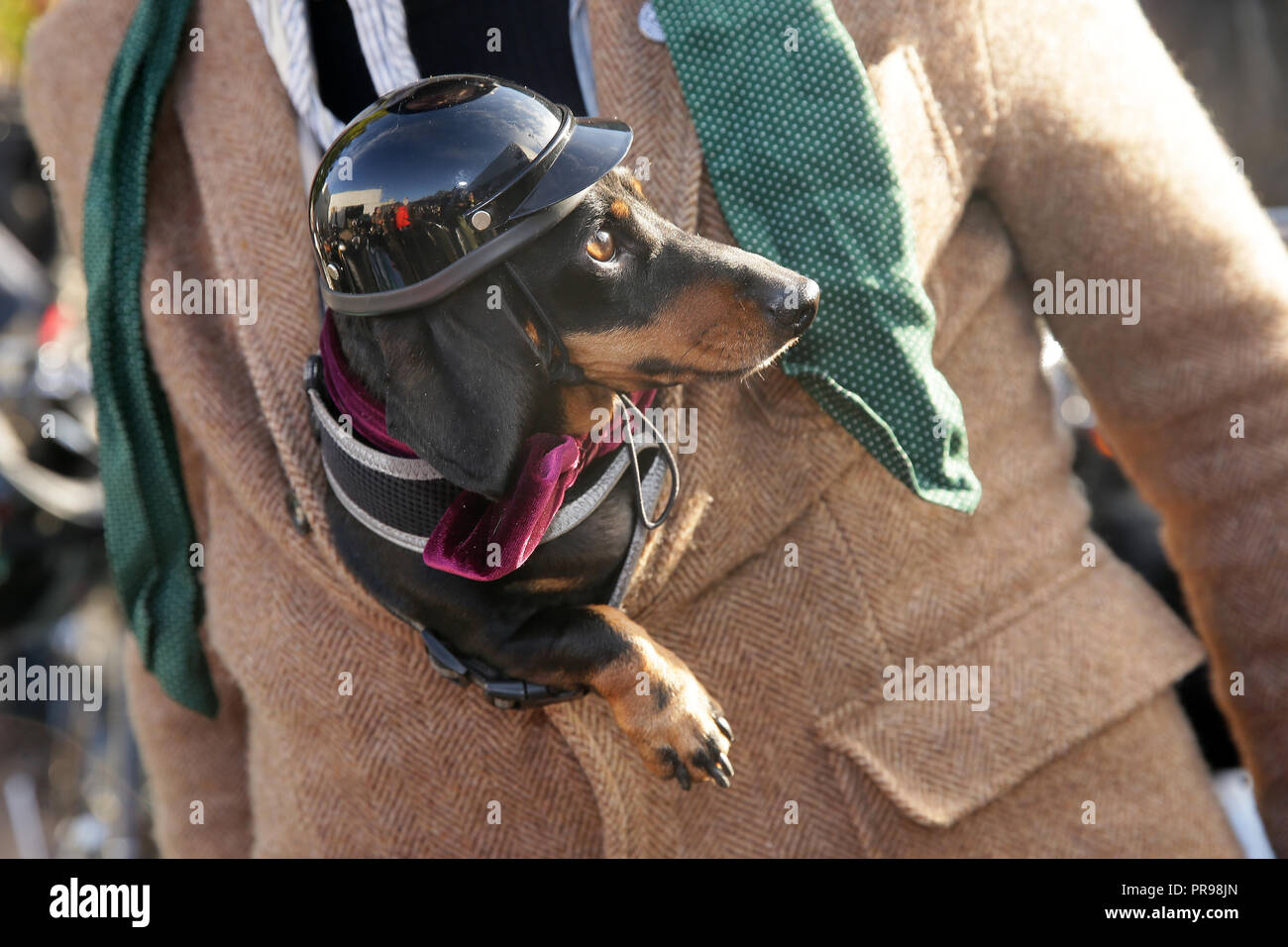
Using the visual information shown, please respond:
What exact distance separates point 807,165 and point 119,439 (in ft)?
2.86

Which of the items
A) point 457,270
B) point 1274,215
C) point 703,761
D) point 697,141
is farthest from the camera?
point 1274,215

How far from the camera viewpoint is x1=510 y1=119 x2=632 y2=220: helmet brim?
832 millimetres

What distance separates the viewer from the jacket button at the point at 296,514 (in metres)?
1.27

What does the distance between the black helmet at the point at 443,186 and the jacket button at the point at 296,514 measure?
1.54 feet

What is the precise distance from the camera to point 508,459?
0.88 m

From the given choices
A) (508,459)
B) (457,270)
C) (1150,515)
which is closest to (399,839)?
(508,459)

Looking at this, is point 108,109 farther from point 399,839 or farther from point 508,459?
point 399,839

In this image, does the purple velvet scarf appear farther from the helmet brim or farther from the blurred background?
the blurred background

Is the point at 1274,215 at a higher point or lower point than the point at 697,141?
lower

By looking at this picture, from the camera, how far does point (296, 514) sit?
4.20 ft

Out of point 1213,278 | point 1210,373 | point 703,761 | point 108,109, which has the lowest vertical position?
point 703,761

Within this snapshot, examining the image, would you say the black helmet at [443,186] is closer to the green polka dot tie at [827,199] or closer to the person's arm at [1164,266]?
the green polka dot tie at [827,199]

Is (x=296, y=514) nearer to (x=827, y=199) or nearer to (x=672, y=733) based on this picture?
(x=672, y=733)

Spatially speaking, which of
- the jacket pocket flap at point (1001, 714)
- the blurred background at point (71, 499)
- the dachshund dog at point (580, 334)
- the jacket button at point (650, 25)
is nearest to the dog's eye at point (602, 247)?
the dachshund dog at point (580, 334)
